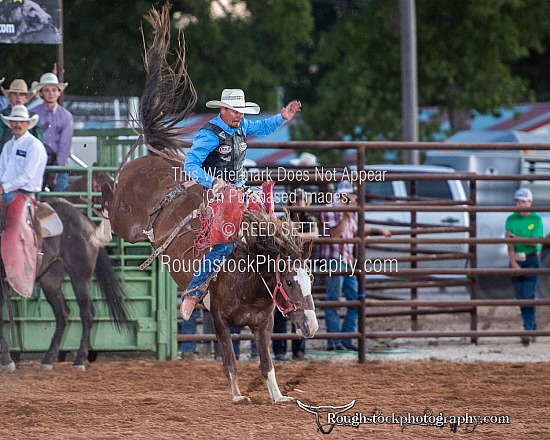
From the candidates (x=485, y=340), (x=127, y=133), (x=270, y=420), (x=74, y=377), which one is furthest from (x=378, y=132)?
(x=270, y=420)

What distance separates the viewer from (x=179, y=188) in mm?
7730

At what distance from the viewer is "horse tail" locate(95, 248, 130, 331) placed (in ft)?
29.6

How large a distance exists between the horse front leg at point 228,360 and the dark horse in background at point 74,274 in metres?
2.16

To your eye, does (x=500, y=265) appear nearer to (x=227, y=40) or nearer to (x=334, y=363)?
(x=334, y=363)

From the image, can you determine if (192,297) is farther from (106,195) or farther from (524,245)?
(524,245)

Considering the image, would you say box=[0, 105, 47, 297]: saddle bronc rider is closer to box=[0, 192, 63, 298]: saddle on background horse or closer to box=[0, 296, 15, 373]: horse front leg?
box=[0, 192, 63, 298]: saddle on background horse

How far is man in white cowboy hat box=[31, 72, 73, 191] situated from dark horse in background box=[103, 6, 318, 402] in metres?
1.17

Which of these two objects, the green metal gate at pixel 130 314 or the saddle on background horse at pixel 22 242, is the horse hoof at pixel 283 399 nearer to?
the green metal gate at pixel 130 314

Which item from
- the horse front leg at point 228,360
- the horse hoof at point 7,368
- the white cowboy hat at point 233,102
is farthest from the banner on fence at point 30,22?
the horse front leg at point 228,360

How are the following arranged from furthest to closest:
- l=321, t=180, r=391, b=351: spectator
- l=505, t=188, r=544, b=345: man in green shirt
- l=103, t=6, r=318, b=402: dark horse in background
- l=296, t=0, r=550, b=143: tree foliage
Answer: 1. l=296, t=0, r=550, b=143: tree foliage
2. l=505, t=188, r=544, b=345: man in green shirt
3. l=321, t=180, r=391, b=351: spectator
4. l=103, t=6, r=318, b=402: dark horse in background

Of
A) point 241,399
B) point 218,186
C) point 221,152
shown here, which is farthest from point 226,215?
point 241,399

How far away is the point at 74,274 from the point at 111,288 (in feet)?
1.14

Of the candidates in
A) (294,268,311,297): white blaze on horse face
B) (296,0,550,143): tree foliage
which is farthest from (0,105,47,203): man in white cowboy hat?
(296,0,550,143): tree foliage

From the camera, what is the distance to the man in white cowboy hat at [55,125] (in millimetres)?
9398
